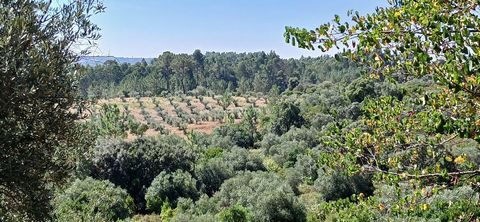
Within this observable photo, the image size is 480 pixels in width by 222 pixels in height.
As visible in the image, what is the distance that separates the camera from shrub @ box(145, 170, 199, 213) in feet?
116

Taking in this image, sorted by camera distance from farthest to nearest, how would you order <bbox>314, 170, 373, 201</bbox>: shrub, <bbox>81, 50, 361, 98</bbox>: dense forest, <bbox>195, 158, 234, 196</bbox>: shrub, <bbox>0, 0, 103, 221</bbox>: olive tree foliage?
1. <bbox>81, 50, 361, 98</bbox>: dense forest
2. <bbox>195, 158, 234, 196</bbox>: shrub
3. <bbox>314, 170, 373, 201</bbox>: shrub
4. <bbox>0, 0, 103, 221</bbox>: olive tree foliage

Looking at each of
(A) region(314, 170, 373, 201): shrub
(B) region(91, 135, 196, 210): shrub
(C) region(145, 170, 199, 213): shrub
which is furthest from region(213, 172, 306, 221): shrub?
(B) region(91, 135, 196, 210): shrub

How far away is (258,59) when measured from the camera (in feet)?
549

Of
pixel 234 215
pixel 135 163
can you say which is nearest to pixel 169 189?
pixel 135 163

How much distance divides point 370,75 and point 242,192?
24830 mm

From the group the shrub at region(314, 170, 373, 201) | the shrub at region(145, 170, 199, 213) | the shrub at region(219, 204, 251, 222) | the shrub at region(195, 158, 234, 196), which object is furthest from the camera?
the shrub at region(195, 158, 234, 196)

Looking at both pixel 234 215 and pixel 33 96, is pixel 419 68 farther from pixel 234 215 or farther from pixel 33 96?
pixel 234 215

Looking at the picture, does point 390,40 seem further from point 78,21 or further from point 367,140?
point 78,21

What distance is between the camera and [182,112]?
8356 cm

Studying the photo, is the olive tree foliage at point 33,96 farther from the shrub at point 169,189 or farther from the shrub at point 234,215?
the shrub at point 169,189

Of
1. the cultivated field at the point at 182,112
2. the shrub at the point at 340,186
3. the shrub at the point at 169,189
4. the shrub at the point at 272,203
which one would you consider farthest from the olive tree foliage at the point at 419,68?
the cultivated field at the point at 182,112

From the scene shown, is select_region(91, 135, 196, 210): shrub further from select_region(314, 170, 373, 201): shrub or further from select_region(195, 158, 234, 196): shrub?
select_region(314, 170, 373, 201): shrub

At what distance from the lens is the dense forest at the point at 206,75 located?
111 metres

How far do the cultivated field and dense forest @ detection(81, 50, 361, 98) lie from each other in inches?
421
